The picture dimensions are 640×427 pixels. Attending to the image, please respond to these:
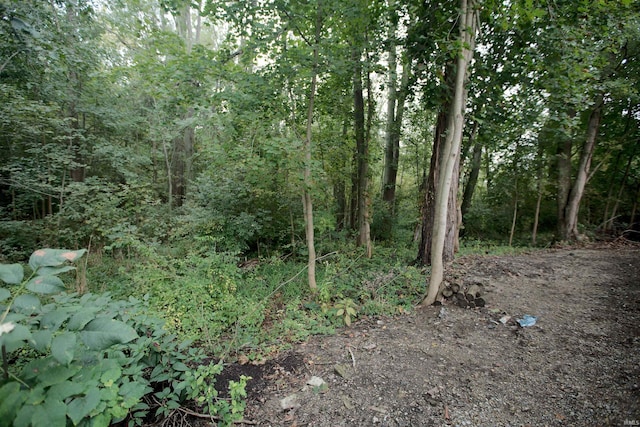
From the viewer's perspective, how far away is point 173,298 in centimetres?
372

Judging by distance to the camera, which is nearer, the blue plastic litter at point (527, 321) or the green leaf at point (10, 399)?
the green leaf at point (10, 399)

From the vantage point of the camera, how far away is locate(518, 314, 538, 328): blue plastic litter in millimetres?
3103

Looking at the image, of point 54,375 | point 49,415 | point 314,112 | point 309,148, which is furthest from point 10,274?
point 314,112

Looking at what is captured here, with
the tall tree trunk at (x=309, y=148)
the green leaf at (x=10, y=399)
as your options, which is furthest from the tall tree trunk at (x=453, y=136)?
the green leaf at (x=10, y=399)

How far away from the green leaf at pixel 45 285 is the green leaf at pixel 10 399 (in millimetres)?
336

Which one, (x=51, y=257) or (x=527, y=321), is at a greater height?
(x=51, y=257)

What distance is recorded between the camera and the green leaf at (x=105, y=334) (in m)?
1.13

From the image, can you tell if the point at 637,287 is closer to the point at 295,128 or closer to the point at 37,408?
the point at 295,128

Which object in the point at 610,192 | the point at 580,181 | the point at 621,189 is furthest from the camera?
the point at 610,192

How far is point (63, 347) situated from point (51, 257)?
0.40m

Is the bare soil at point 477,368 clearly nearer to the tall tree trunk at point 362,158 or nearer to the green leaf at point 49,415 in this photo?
the green leaf at point 49,415

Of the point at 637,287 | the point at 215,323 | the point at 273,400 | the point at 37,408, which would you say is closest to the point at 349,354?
the point at 273,400

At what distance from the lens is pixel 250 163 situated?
3.73 meters

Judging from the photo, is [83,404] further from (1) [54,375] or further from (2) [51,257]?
(2) [51,257]
